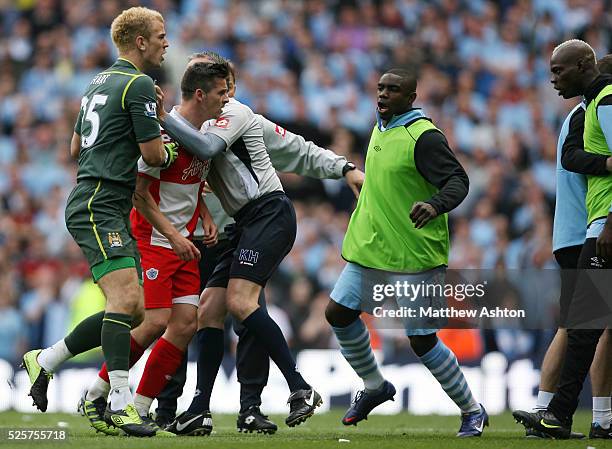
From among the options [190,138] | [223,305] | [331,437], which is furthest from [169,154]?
[331,437]

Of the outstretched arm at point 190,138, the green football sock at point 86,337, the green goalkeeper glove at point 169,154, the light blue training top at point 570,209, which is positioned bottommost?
the green football sock at point 86,337

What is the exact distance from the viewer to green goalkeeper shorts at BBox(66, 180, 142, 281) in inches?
281

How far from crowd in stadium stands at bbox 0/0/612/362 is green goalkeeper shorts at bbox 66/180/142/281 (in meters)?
5.56

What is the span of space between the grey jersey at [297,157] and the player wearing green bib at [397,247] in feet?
1.72

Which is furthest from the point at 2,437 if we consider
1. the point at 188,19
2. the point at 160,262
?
the point at 188,19

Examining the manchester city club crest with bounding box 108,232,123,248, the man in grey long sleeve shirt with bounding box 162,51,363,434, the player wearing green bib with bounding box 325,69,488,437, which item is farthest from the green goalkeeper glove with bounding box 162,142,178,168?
the player wearing green bib with bounding box 325,69,488,437

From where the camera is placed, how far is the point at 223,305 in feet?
26.9

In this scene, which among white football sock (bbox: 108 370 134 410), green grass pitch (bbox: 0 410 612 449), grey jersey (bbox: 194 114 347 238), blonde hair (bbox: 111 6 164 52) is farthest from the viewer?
grey jersey (bbox: 194 114 347 238)

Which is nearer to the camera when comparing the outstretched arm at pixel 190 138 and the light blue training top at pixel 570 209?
the outstretched arm at pixel 190 138

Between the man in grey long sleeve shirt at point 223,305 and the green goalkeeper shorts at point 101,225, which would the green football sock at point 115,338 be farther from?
the man in grey long sleeve shirt at point 223,305

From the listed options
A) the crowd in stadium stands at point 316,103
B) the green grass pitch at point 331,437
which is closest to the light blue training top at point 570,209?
the green grass pitch at point 331,437

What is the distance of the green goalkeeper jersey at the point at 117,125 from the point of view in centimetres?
718

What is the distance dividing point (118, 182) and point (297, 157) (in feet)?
5.76

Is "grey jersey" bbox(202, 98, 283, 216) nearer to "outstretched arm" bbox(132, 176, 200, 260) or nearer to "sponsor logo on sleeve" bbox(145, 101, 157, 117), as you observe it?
"outstretched arm" bbox(132, 176, 200, 260)
